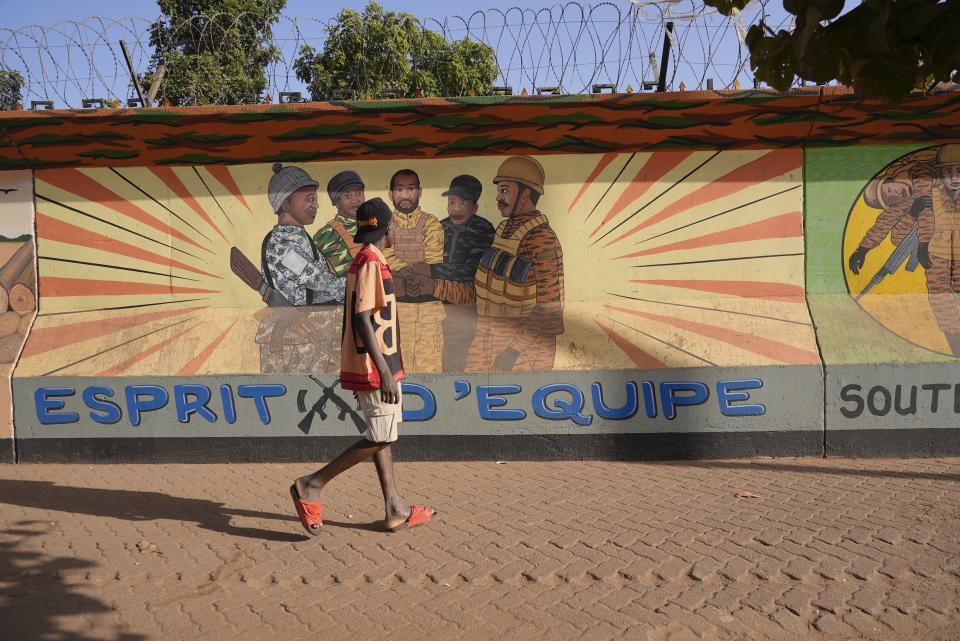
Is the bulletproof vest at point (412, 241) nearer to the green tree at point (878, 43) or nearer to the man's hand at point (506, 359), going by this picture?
the man's hand at point (506, 359)

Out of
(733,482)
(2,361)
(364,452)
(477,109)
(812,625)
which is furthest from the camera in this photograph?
(2,361)

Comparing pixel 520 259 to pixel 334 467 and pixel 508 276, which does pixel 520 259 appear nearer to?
pixel 508 276

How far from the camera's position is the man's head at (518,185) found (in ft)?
21.1

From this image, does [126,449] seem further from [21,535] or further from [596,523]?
[596,523]

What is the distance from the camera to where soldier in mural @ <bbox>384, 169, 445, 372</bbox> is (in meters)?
6.49

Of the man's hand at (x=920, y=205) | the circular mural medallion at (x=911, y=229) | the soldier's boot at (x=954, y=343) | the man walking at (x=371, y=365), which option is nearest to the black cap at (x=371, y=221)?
the man walking at (x=371, y=365)

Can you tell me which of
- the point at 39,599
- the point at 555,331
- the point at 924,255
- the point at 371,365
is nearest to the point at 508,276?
the point at 555,331

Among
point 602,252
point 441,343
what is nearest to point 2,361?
point 441,343

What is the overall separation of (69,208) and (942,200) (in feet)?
23.5

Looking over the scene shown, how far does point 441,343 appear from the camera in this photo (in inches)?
251

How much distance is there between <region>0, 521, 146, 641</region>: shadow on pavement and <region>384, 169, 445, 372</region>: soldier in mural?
3.08 m

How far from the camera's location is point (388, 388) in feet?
14.0

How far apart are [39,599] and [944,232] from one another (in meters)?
6.64

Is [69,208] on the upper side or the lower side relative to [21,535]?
upper
